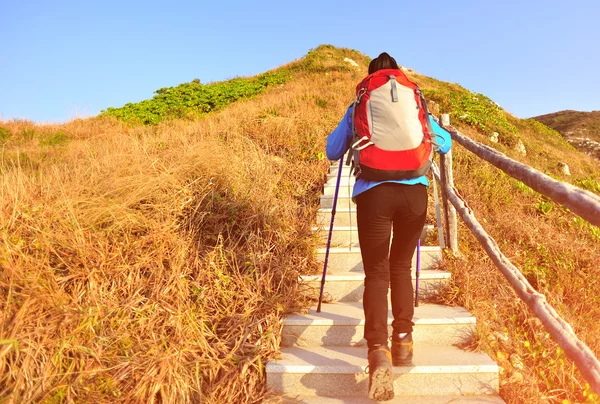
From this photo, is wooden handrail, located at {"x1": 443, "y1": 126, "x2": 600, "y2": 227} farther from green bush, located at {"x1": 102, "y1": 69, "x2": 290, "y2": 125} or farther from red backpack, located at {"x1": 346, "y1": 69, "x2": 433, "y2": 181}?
green bush, located at {"x1": 102, "y1": 69, "x2": 290, "y2": 125}

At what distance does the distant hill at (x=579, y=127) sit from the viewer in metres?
23.5

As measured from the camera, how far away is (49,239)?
3297mm

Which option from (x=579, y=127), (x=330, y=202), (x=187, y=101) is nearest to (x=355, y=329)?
(x=330, y=202)

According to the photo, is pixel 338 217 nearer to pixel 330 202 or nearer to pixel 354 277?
pixel 330 202

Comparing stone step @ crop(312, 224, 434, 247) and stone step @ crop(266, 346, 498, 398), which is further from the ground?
stone step @ crop(312, 224, 434, 247)

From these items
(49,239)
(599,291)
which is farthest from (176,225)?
(599,291)

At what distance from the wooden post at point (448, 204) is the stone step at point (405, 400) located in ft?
5.78

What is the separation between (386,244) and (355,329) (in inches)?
43.7

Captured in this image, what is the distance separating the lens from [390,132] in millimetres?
2350

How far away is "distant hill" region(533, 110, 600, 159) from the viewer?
2350cm

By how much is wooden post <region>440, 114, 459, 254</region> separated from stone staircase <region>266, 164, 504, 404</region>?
0.76 feet

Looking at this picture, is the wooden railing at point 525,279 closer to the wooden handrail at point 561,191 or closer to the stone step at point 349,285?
the wooden handrail at point 561,191

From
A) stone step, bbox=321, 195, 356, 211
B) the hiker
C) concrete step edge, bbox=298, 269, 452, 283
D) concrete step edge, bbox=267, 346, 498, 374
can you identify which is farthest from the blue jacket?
stone step, bbox=321, 195, 356, 211

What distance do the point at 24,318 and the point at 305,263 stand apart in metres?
2.30
